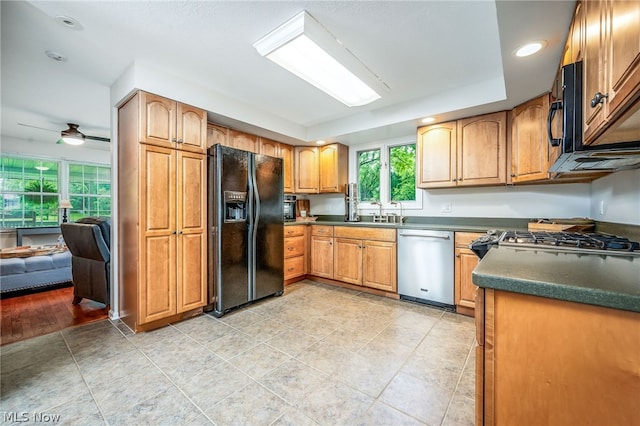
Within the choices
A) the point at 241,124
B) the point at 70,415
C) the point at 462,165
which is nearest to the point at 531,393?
the point at 70,415

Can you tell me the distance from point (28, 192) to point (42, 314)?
3.87 meters

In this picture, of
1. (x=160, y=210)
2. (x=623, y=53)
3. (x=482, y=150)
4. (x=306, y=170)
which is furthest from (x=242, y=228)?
(x=623, y=53)

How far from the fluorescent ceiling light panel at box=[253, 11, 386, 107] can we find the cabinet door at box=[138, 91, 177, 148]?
109 centimetres

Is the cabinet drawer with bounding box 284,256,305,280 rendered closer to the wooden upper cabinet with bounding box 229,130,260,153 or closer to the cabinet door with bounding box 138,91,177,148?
the wooden upper cabinet with bounding box 229,130,260,153

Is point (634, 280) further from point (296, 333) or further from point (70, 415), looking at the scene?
point (70, 415)

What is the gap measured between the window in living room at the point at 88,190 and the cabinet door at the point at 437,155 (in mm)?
6721

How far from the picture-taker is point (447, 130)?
10.1ft

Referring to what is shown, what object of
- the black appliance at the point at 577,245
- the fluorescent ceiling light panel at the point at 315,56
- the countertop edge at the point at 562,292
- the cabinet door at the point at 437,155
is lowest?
the countertop edge at the point at 562,292

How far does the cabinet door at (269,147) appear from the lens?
3781 millimetres

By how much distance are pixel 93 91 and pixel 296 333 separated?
3420mm

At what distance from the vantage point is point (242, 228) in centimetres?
294

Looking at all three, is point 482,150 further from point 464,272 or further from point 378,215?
point 378,215

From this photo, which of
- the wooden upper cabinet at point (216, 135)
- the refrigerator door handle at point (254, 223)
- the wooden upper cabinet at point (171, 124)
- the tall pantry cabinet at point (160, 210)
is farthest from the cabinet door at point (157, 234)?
the refrigerator door handle at point (254, 223)

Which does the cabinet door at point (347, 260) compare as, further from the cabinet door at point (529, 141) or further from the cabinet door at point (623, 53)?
the cabinet door at point (623, 53)
